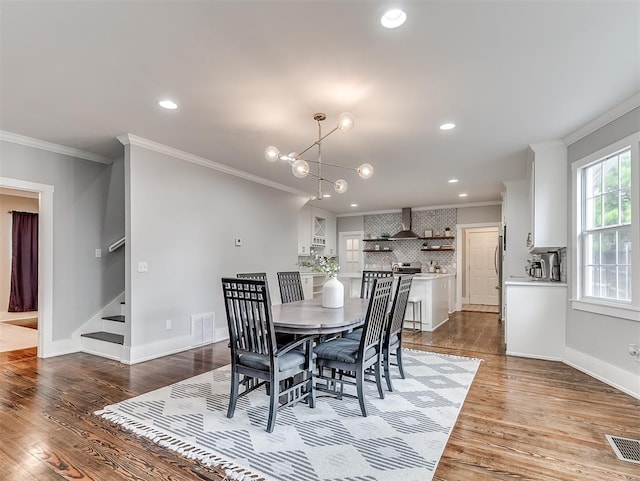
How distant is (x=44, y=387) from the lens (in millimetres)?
3250

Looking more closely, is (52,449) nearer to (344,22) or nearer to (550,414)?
(344,22)

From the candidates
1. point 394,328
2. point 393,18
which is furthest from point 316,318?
point 393,18

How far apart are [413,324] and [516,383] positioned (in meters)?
2.57

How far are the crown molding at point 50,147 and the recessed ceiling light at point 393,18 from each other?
416 centimetres

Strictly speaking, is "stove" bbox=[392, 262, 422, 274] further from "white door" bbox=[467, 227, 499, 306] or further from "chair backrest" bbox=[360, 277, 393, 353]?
"chair backrest" bbox=[360, 277, 393, 353]

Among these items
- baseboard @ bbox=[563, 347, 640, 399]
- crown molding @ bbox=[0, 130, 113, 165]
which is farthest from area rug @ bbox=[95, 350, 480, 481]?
crown molding @ bbox=[0, 130, 113, 165]

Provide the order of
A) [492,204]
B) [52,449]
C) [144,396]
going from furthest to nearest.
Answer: [492,204], [144,396], [52,449]

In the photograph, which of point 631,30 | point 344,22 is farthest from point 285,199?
point 631,30

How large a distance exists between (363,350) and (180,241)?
2.99 meters

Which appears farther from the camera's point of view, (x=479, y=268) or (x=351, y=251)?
(x=351, y=251)

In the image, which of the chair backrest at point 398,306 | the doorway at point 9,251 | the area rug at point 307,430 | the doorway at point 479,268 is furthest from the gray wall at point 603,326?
the doorway at point 9,251

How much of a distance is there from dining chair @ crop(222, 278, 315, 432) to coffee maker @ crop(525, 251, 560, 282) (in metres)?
Answer: 3.66

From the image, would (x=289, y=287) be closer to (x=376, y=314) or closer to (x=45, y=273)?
(x=376, y=314)

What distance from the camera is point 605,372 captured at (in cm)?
343
